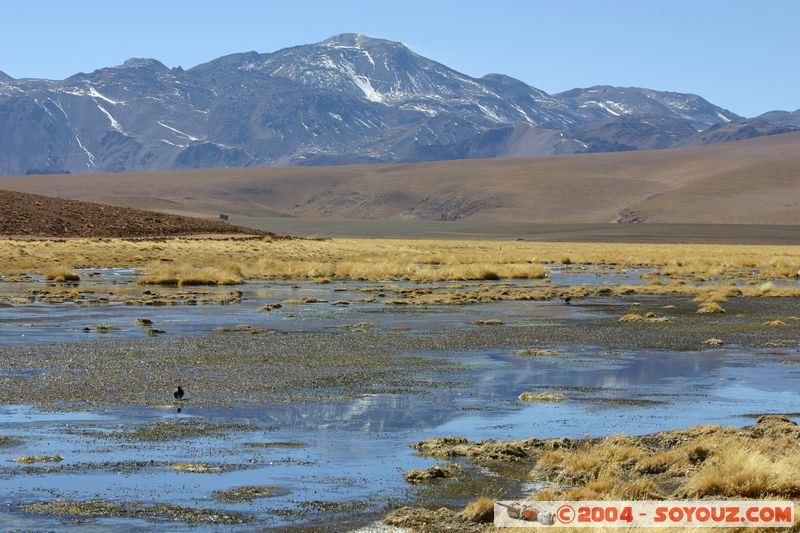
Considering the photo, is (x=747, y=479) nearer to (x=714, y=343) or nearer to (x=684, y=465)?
(x=684, y=465)

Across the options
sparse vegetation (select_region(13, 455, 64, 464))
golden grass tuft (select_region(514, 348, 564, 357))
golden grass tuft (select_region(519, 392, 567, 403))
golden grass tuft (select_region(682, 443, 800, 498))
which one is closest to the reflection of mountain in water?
golden grass tuft (select_region(519, 392, 567, 403))

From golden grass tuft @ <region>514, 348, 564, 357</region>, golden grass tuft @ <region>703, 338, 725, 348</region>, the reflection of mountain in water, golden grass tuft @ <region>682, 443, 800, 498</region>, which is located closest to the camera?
golden grass tuft @ <region>682, 443, 800, 498</region>

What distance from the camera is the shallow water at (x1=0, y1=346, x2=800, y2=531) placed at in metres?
11.7

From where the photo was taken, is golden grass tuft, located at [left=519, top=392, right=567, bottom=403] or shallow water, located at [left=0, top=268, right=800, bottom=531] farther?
golden grass tuft, located at [left=519, top=392, right=567, bottom=403]

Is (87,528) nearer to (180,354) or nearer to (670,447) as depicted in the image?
(670,447)

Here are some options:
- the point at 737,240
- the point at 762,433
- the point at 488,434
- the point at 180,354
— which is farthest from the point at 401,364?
the point at 737,240

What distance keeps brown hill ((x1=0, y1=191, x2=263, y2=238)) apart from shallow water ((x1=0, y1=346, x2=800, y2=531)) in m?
57.3

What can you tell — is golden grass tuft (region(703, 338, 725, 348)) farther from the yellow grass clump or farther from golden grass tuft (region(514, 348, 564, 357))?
the yellow grass clump

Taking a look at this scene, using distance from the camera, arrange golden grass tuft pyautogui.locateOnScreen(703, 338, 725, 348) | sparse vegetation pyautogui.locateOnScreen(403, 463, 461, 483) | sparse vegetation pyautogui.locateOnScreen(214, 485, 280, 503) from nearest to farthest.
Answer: sparse vegetation pyautogui.locateOnScreen(214, 485, 280, 503) → sparse vegetation pyautogui.locateOnScreen(403, 463, 461, 483) → golden grass tuft pyautogui.locateOnScreen(703, 338, 725, 348)

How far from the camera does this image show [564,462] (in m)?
12.7

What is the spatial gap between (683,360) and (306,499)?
13.5 metres

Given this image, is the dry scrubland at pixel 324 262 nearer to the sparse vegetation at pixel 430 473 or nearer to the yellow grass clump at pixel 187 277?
the yellow grass clump at pixel 187 277

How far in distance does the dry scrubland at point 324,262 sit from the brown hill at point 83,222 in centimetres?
552

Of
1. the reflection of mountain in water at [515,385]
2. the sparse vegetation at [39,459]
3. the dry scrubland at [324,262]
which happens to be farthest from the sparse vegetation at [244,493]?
the dry scrubland at [324,262]
